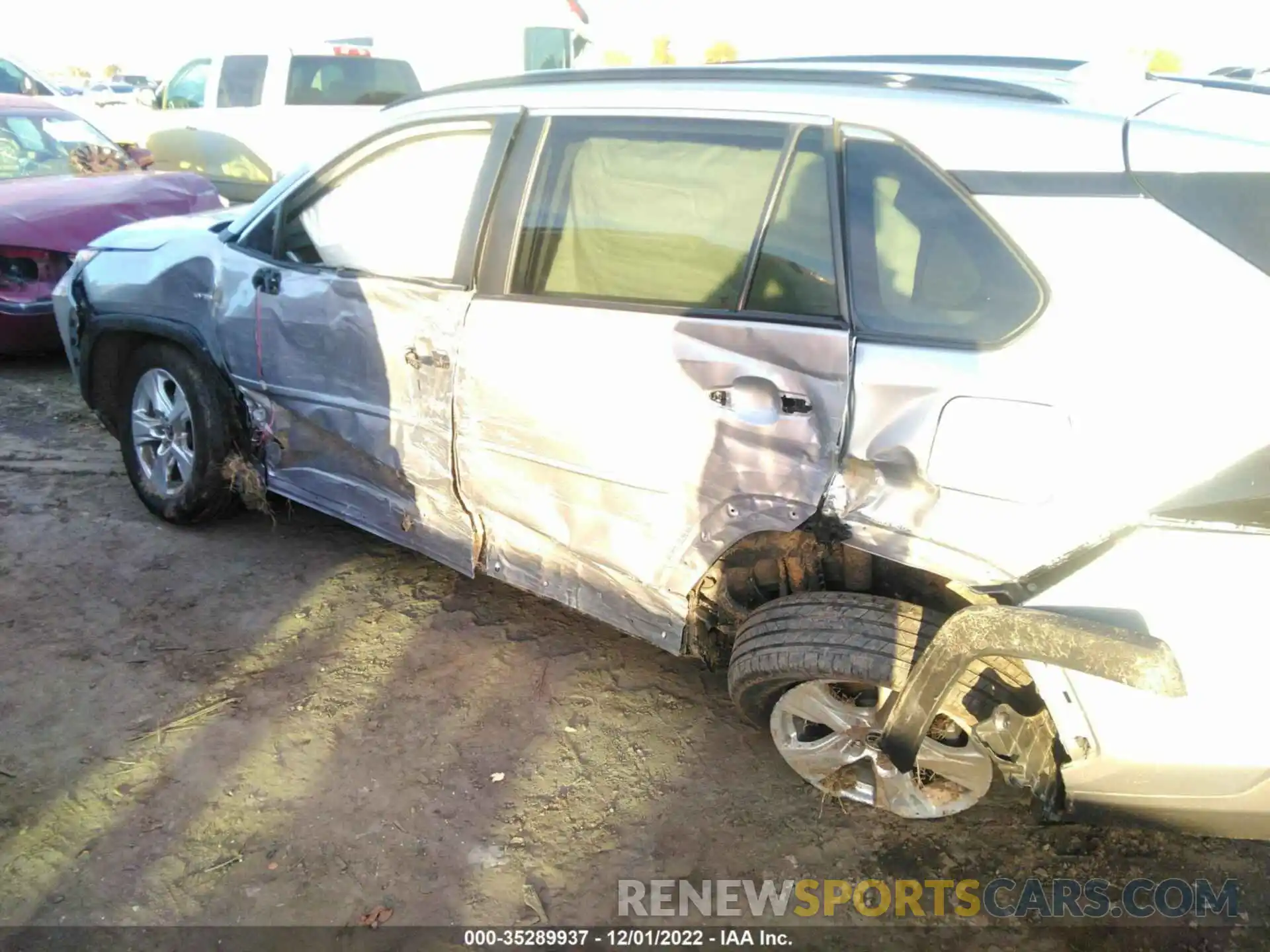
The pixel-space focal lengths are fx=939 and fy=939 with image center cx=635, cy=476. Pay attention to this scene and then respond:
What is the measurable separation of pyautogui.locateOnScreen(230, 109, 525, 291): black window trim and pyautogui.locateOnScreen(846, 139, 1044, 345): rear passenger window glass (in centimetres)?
114

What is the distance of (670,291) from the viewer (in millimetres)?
2574

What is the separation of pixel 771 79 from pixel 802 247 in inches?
20.5

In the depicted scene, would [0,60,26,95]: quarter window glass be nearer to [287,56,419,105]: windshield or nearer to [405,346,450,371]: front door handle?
[287,56,419,105]: windshield

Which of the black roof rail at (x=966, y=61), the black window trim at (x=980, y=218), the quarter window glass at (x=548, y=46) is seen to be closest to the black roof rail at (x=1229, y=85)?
the black roof rail at (x=966, y=61)

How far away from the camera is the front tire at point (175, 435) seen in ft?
12.0

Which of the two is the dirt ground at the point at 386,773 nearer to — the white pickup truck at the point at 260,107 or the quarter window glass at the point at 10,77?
the white pickup truck at the point at 260,107

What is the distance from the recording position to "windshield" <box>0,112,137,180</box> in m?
6.32

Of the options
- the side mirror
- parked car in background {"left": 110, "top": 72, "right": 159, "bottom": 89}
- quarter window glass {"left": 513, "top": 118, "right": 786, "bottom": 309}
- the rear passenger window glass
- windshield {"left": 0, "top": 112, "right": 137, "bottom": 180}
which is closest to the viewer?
the rear passenger window glass

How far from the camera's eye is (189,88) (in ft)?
33.7

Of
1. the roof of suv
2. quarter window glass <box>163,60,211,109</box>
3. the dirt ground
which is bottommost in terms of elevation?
the dirt ground

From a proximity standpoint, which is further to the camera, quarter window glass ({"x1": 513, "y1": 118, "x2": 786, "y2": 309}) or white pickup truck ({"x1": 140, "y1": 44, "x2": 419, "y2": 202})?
white pickup truck ({"x1": 140, "y1": 44, "x2": 419, "y2": 202})

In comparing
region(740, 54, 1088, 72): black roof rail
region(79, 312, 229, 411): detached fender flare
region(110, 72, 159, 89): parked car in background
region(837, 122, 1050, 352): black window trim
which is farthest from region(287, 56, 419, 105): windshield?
region(110, 72, 159, 89): parked car in background

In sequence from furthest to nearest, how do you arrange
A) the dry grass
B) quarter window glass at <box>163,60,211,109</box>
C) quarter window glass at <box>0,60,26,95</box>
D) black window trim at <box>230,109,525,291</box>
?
quarter window glass at <box>163,60,211,109</box>, quarter window glass at <box>0,60,26,95</box>, the dry grass, black window trim at <box>230,109,525,291</box>

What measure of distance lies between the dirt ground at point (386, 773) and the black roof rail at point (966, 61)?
2.11 meters
